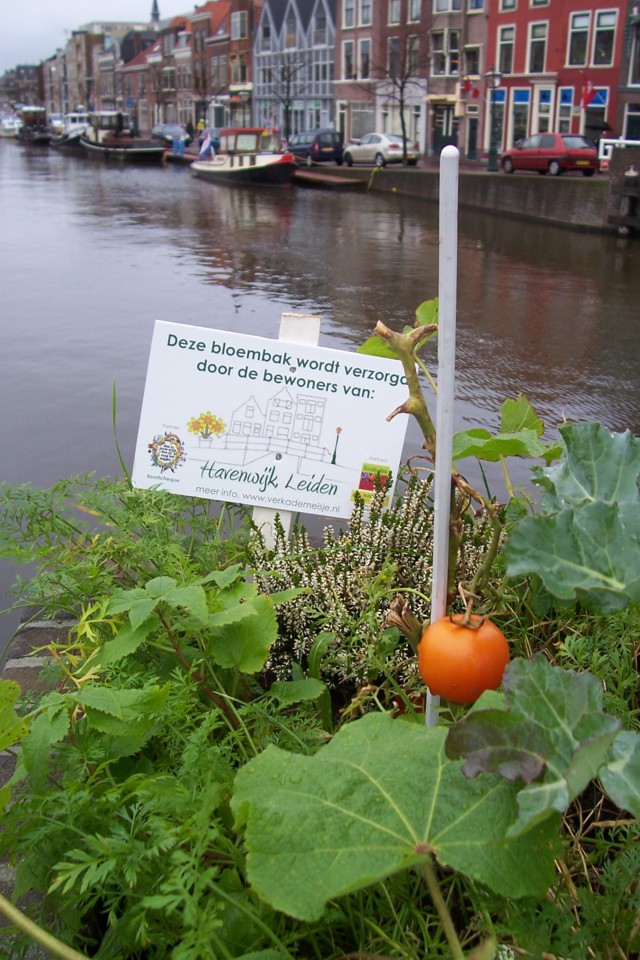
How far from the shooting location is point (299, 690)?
1.72m

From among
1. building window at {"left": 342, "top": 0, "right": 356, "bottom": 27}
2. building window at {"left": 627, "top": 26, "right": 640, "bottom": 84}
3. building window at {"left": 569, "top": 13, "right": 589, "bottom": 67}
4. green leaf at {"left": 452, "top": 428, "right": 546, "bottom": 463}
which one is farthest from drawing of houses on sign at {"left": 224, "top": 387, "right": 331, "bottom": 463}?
building window at {"left": 342, "top": 0, "right": 356, "bottom": 27}

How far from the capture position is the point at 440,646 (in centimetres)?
131

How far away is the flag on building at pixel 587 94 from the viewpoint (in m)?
32.2

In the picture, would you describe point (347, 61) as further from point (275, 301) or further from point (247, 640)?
point (247, 640)

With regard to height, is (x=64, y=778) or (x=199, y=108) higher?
(x=199, y=108)

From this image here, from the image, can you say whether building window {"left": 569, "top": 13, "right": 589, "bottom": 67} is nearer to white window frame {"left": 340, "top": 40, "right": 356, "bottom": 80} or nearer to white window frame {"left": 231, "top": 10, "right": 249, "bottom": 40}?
white window frame {"left": 340, "top": 40, "right": 356, "bottom": 80}

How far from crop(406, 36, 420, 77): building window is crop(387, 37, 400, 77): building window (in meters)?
1.49

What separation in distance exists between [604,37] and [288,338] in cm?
3457

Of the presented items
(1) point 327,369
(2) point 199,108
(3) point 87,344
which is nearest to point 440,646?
(1) point 327,369

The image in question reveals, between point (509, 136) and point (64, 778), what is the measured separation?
38.9 metres

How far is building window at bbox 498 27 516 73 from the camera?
117 ft

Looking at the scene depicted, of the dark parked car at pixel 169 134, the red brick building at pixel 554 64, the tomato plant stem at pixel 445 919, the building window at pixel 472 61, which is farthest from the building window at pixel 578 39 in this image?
the tomato plant stem at pixel 445 919

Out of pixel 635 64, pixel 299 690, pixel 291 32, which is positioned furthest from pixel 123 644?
pixel 291 32

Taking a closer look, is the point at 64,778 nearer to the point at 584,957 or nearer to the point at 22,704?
the point at 22,704
